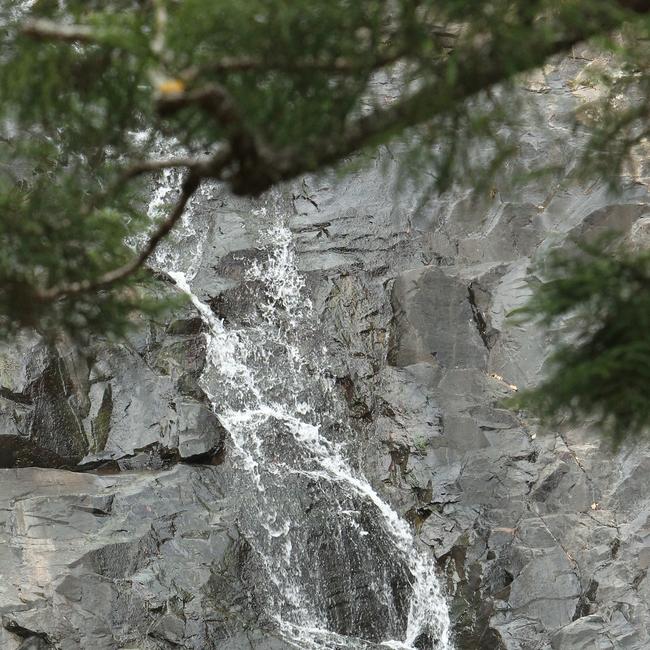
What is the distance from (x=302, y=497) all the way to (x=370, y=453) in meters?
1.12

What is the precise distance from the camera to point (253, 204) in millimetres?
13977

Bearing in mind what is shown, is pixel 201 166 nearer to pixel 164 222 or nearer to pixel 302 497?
pixel 164 222

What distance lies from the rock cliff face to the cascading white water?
19 cm

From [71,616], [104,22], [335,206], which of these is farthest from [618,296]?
[335,206]

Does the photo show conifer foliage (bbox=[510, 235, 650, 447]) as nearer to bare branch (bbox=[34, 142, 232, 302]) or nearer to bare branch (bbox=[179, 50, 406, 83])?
bare branch (bbox=[179, 50, 406, 83])

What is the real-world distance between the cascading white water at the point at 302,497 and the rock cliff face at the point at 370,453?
19cm

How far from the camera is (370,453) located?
36.2 feet

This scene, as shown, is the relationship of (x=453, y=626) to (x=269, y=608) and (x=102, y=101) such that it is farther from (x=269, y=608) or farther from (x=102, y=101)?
(x=102, y=101)

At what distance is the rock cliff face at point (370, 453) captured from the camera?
916 centimetres

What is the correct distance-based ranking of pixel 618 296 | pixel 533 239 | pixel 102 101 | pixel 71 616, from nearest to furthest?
pixel 618 296
pixel 102 101
pixel 71 616
pixel 533 239

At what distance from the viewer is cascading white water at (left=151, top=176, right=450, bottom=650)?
961 centimetres

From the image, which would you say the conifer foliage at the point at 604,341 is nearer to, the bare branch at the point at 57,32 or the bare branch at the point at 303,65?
the bare branch at the point at 303,65

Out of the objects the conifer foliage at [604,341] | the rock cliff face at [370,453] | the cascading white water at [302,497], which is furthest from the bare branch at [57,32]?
the cascading white water at [302,497]

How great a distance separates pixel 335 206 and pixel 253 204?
Result: 4.72 ft
